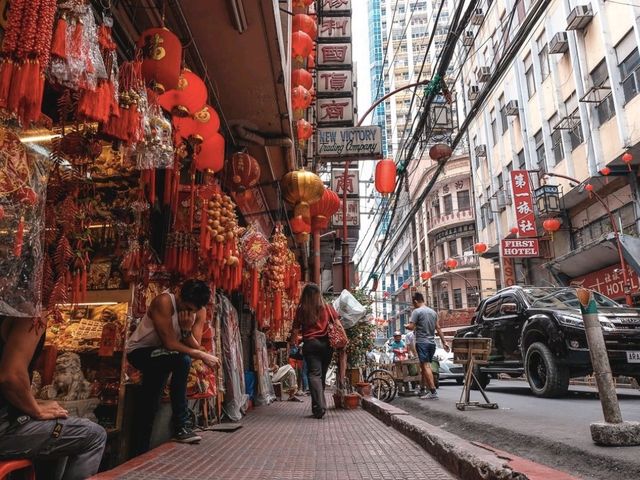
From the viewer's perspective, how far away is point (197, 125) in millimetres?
4238

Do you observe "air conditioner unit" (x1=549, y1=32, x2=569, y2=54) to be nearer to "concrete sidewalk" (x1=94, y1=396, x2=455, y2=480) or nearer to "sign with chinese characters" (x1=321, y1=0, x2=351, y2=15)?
"sign with chinese characters" (x1=321, y1=0, x2=351, y2=15)

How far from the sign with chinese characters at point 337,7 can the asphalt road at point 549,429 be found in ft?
36.0

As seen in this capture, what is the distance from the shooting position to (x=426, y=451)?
13.3 feet

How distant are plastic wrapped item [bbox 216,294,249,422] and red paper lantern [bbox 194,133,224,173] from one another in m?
2.24

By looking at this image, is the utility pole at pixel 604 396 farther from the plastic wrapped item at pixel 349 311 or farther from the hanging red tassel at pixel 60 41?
the plastic wrapped item at pixel 349 311

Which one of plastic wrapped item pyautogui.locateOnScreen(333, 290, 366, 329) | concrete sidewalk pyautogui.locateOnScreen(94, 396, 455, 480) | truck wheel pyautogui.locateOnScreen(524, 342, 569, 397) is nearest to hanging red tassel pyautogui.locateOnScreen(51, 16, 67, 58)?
concrete sidewalk pyautogui.locateOnScreen(94, 396, 455, 480)

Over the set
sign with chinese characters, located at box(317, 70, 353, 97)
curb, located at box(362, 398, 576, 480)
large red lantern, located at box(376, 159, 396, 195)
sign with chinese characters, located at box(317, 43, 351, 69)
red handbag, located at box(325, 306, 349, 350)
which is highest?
sign with chinese characters, located at box(317, 43, 351, 69)

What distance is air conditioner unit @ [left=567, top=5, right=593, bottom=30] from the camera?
61.8 feet

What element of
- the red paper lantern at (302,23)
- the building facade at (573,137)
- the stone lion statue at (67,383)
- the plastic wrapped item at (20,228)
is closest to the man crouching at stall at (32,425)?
the plastic wrapped item at (20,228)

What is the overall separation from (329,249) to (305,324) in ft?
45.0

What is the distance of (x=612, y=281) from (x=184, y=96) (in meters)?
18.6

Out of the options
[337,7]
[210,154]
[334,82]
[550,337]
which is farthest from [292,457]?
[337,7]

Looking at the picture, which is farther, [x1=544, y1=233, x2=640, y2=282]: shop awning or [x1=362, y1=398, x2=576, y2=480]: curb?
[x1=544, y1=233, x2=640, y2=282]: shop awning

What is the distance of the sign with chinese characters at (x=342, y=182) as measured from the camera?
1574cm
